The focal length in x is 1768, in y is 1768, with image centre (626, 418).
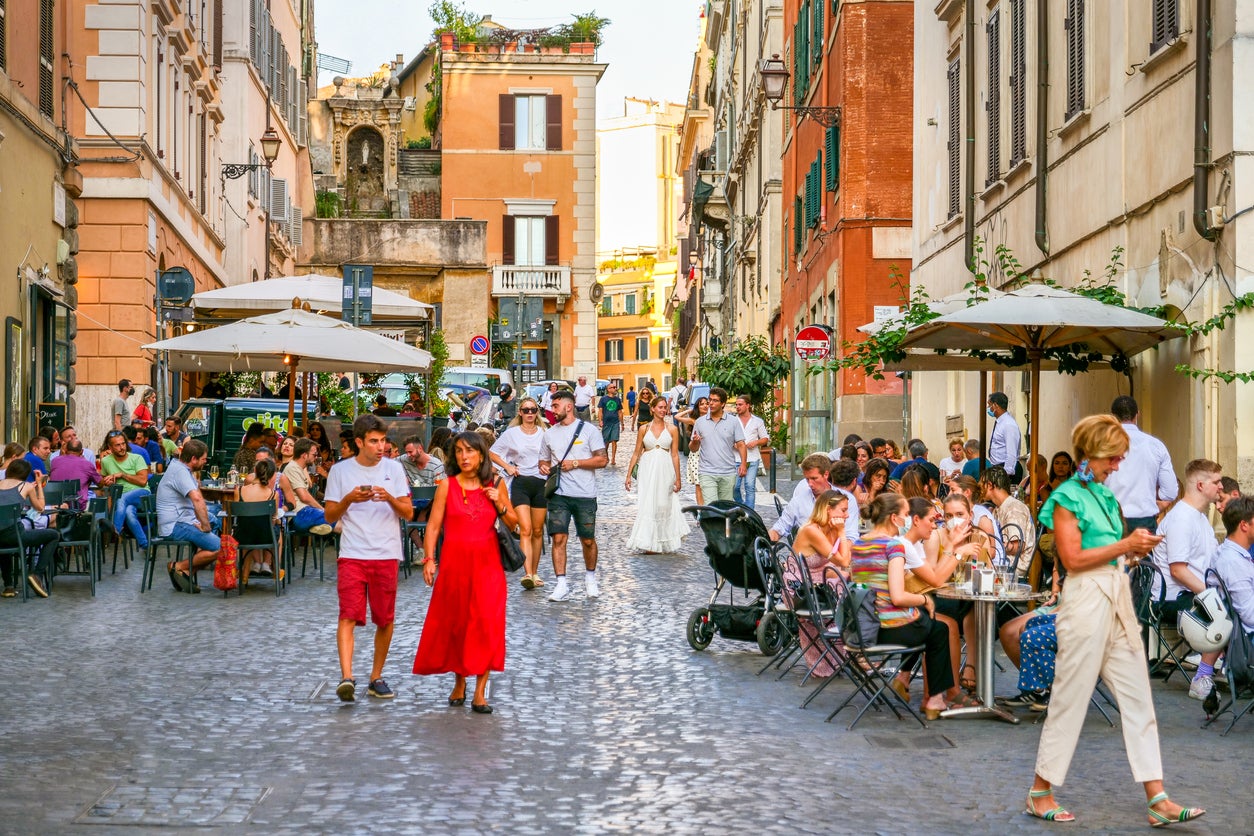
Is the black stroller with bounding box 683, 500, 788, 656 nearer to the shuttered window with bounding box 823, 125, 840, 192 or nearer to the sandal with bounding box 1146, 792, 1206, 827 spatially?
the sandal with bounding box 1146, 792, 1206, 827

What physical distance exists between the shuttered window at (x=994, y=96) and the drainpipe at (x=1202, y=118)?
7672mm

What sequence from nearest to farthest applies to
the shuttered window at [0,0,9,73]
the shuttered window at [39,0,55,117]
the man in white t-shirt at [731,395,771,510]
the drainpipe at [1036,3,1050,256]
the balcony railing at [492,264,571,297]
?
the drainpipe at [1036,3,1050,256]
the man in white t-shirt at [731,395,771,510]
the shuttered window at [0,0,9,73]
the shuttered window at [39,0,55,117]
the balcony railing at [492,264,571,297]

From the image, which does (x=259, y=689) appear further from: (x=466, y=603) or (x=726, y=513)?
(x=726, y=513)

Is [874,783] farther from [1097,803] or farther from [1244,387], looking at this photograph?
[1244,387]

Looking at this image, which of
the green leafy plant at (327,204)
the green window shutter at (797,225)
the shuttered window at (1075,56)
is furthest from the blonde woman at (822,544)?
the green leafy plant at (327,204)

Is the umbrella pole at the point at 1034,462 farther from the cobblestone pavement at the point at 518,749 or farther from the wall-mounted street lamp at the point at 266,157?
the wall-mounted street lamp at the point at 266,157

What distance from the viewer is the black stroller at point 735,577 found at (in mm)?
11867

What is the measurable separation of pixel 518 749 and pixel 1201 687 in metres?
3.96

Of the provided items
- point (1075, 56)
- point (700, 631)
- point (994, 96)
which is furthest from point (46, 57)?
point (700, 631)

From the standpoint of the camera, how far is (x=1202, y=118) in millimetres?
13047

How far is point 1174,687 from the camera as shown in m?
10.7

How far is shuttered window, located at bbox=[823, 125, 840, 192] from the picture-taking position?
2964cm

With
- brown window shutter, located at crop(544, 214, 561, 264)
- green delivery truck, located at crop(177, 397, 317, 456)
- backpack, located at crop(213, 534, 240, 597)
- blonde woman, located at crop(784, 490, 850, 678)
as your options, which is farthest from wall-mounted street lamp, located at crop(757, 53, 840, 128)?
brown window shutter, located at crop(544, 214, 561, 264)

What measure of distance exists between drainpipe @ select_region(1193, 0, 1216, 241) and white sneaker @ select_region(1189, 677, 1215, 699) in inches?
173
